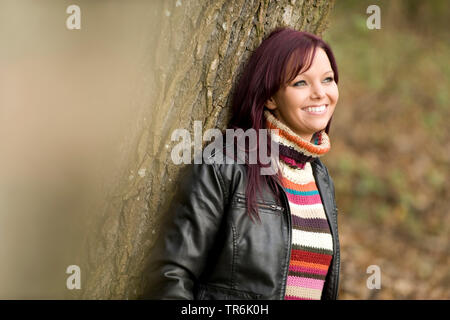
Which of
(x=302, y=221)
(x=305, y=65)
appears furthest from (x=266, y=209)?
(x=305, y=65)

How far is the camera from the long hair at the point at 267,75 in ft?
6.93

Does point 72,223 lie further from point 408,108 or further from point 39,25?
point 408,108

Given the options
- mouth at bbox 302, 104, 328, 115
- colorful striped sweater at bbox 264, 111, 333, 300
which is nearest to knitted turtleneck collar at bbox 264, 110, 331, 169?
colorful striped sweater at bbox 264, 111, 333, 300

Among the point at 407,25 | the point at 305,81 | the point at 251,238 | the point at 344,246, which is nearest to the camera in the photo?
the point at 251,238

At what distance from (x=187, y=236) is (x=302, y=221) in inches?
21.8

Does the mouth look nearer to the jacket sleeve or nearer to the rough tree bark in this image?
the rough tree bark

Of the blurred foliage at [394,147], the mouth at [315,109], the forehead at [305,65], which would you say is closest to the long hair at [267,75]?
the forehead at [305,65]

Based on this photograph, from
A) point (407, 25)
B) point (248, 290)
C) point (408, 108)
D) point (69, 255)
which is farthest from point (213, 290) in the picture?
point (407, 25)

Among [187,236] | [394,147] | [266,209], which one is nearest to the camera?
[187,236]

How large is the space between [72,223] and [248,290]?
32.0 inches

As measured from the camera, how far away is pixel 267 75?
2131mm

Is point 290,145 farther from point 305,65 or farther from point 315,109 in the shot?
point 305,65

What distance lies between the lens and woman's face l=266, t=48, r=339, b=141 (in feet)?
7.02

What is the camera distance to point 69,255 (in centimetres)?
185
